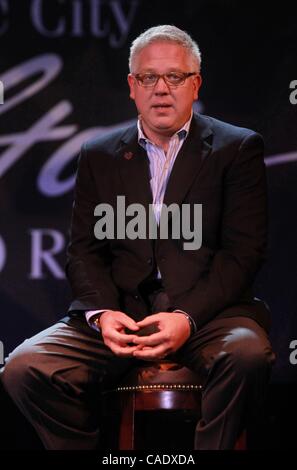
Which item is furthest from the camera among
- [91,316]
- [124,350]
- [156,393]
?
[91,316]

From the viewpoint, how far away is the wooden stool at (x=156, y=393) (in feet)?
10.3

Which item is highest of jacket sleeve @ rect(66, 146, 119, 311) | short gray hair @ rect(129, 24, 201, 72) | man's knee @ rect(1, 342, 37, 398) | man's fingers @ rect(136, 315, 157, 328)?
short gray hair @ rect(129, 24, 201, 72)

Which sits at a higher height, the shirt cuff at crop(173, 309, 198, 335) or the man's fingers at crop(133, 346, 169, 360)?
the shirt cuff at crop(173, 309, 198, 335)

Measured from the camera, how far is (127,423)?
3.15 m

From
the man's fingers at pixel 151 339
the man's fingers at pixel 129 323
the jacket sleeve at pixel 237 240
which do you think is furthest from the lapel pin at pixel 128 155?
the man's fingers at pixel 151 339

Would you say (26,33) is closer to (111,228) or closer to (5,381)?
(111,228)

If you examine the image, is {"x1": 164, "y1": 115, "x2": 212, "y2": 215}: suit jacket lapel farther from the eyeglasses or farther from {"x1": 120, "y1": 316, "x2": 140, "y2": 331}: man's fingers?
{"x1": 120, "y1": 316, "x2": 140, "y2": 331}: man's fingers

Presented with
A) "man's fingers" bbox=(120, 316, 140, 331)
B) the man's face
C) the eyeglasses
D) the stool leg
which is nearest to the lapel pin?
the man's face

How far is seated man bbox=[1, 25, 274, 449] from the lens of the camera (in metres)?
3.04

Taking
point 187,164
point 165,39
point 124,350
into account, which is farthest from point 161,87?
point 124,350

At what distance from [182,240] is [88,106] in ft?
3.80

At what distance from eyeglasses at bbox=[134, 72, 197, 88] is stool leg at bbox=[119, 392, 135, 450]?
114 centimetres

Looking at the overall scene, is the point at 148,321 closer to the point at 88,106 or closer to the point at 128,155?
the point at 128,155

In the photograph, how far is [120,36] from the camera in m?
4.13
